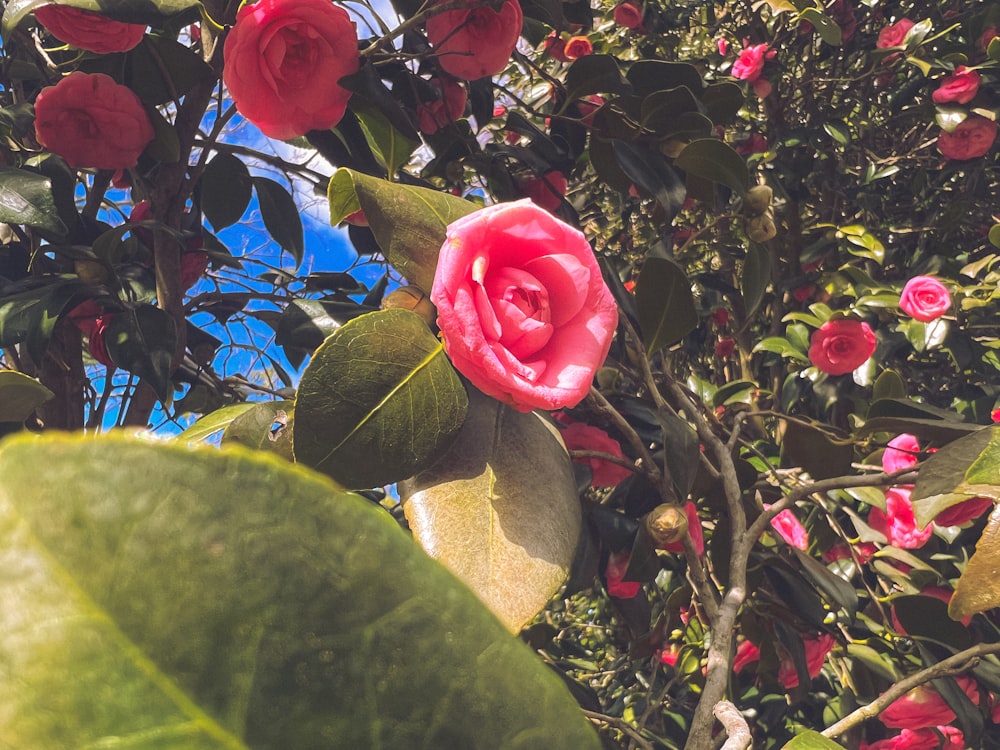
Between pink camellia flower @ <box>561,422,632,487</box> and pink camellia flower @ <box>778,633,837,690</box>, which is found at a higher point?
pink camellia flower @ <box>561,422,632,487</box>

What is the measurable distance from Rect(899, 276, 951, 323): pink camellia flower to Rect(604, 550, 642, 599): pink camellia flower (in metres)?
1.03

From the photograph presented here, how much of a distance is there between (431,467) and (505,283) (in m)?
0.11

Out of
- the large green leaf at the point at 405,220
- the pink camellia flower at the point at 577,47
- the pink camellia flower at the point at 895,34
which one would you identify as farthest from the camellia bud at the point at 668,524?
the pink camellia flower at the point at 895,34

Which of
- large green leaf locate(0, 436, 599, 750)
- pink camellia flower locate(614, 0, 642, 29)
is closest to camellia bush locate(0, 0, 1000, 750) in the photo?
large green leaf locate(0, 436, 599, 750)

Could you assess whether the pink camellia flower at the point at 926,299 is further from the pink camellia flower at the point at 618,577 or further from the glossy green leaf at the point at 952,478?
the glossy green leaf at the point at 952,478

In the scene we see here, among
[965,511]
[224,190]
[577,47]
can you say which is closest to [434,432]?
[965,511]

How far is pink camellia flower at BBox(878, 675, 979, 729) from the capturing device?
39.7 inches

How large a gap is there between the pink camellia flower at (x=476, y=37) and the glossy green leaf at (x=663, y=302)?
30 cm

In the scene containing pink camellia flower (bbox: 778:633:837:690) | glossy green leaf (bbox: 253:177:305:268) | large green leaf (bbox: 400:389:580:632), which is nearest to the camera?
large green leaf (bbox: 400:389:580:632)

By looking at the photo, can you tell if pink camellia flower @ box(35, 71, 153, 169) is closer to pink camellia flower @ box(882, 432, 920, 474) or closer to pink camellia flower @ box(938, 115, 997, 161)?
pink camellia flower @ box(882, 432, 920, 474)

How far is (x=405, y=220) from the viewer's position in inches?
17.9

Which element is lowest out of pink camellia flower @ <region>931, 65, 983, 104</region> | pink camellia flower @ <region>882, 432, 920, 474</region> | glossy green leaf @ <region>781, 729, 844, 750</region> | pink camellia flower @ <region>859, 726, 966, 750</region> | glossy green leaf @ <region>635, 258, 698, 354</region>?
pink camellia flower @ <region>859, 726, 966, 750</region>

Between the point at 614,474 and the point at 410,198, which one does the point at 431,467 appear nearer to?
the point at 410,198

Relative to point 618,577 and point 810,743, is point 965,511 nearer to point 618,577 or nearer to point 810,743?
point 618,577
